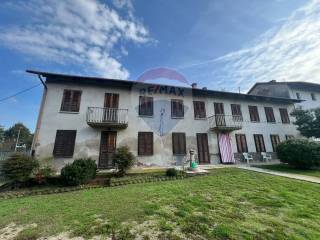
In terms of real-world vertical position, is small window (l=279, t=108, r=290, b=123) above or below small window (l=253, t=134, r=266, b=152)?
above

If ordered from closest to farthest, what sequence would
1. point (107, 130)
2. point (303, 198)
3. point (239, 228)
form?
1. point (239, 228)
2. point (303, 198)
3. point (107, 130)

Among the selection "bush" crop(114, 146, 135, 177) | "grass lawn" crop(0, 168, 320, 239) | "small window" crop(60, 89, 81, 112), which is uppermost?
"small window" crop(60, 89, 81, 112)

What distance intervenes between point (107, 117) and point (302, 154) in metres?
13.5

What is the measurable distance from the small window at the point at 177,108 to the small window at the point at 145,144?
2829mm

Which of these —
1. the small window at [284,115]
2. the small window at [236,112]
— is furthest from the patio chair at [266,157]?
the small window at [284,115]

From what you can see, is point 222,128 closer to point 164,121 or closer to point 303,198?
point 164,121

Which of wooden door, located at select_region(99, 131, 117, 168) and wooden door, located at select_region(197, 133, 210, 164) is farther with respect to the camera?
wooden door, located at select_region(197, 133, 210, 164)

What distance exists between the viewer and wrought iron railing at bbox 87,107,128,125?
11.2m

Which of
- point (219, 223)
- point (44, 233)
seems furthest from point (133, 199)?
point (219, 223)

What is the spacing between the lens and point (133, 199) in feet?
17.0

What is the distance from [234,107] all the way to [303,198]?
11.3 m

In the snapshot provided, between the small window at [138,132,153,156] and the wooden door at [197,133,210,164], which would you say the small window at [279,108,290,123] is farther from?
the small window at [138,132,153,156]

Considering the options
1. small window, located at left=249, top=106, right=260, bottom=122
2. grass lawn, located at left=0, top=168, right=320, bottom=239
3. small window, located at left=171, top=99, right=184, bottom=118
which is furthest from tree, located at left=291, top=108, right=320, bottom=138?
small window, located at left=171, top=99, right=184, bottom=118

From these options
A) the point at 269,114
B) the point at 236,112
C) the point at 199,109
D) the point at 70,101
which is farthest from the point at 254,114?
the point at 70,101
